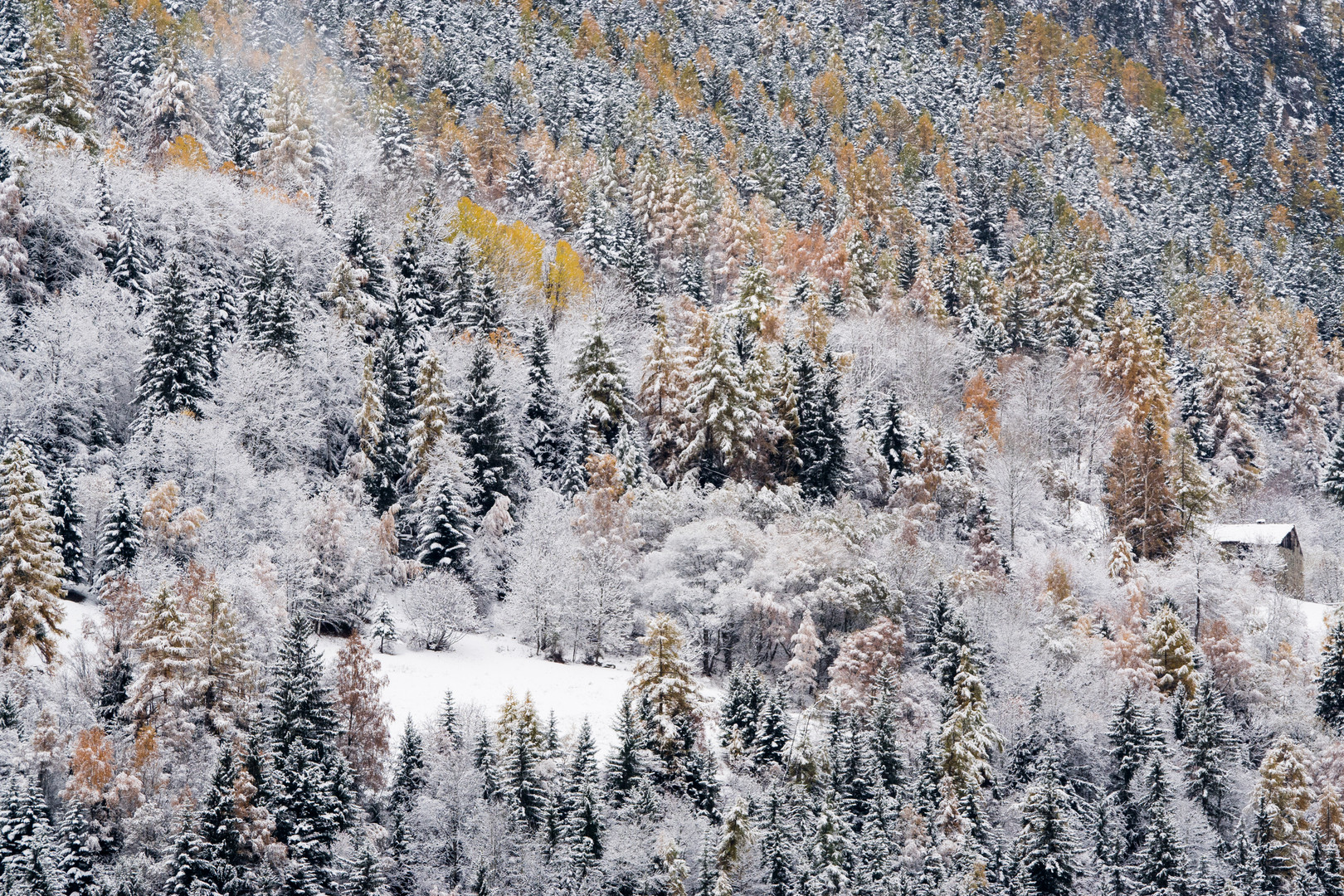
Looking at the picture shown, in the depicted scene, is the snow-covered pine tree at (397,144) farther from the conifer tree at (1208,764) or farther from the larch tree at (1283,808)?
the larch tree at (1283,808)

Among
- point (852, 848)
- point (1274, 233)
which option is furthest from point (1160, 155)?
point (852, 848)

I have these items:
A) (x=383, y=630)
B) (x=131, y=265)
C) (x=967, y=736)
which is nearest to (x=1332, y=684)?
(x=967, y=736)

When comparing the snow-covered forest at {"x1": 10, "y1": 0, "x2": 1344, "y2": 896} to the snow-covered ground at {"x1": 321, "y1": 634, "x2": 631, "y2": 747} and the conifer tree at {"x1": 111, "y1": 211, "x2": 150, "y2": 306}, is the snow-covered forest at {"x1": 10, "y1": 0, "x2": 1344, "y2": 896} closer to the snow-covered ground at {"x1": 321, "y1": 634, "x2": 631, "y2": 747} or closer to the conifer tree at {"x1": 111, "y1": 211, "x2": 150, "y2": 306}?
the snow-covered ground at {"x1": 321, "y1": 634, "x2": 631, "y2": 747}

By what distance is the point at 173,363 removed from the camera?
58625 millimetres

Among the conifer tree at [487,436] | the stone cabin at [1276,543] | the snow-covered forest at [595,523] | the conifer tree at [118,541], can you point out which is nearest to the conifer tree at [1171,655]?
the snow-covered forest at [595,523]

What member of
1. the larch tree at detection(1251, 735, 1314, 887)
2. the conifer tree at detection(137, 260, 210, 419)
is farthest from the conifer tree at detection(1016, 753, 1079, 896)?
the conifer tree at detection(137, 260, 210, 419)

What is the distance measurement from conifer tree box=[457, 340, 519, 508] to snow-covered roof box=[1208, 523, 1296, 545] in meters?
36.9

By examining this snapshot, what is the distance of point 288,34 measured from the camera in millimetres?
120875

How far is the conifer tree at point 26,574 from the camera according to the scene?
1636 inches

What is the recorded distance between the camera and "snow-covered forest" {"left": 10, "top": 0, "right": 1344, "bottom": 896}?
132ft

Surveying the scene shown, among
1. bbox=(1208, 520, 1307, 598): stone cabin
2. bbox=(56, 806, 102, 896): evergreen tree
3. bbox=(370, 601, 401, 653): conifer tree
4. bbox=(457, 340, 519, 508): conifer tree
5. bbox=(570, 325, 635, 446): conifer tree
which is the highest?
bbox=(570, 325, 635, 446): conifer tree

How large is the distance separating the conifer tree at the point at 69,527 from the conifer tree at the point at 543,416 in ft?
67.2

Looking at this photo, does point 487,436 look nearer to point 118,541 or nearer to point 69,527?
point 118,541

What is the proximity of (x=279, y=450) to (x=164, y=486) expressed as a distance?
877 centimetres
